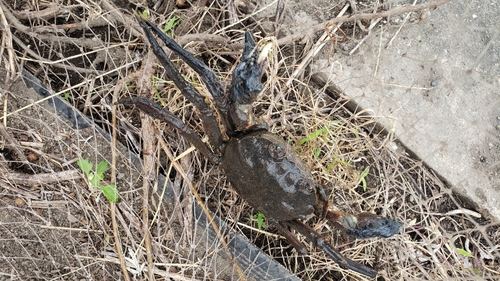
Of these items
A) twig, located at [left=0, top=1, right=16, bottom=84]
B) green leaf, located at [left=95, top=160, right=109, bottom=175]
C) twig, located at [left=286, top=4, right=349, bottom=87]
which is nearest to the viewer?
twig, located at [left=0, top=1, right=16, bottom=84]

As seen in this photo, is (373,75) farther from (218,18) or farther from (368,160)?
(218,18)

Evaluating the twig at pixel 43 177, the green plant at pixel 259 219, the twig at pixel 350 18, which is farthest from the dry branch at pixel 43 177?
the twig at pixel 350 18

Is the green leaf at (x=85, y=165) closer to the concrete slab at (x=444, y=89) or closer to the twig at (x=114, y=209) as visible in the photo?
the twig at (x=114, y=209)

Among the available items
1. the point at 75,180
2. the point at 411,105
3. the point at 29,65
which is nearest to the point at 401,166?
the point at 411,105

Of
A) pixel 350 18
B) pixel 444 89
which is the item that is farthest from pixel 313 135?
pixel 444 89

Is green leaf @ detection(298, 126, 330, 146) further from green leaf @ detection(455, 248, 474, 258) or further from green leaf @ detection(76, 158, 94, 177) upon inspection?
green leaf @ detection(76, 158, 94, 177)

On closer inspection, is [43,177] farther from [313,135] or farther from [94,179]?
[313,135]

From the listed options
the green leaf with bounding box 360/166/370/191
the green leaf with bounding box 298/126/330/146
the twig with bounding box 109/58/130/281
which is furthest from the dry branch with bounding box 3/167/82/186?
the green leaf with bounding box 360/166/370/191

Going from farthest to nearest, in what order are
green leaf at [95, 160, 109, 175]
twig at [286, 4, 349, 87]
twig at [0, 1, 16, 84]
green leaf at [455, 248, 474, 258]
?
green leaf at [455, 248, 474, 258], twig at [286, 4, 349, 87], green leaf at [95, 160, 109, 175], twig at [0, 1, 16, 84]
